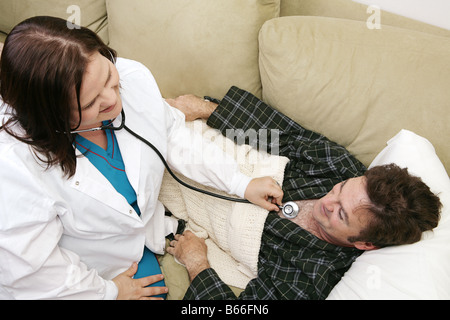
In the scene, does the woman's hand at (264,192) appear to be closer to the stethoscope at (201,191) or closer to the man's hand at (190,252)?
the stethoscope at (201,191)

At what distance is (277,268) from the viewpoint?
118 cm

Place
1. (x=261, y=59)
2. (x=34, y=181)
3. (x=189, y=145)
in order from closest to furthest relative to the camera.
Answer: (x=34, y=181)
(x=189, y=145)
(x=261, y=59)

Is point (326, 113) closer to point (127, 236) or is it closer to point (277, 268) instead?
point (277, 268)

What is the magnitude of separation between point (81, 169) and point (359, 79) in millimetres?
977

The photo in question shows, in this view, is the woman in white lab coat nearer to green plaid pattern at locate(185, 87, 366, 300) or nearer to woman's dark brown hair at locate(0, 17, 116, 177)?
woman's dark brown hair at locate(0, 17, 116, 177)

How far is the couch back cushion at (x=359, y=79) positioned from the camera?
48.3 inches

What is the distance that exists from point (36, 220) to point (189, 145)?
1.79ft

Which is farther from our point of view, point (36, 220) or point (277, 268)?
point (277, 268)

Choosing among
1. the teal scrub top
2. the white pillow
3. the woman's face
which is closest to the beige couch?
the white pillow

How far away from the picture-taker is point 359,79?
4.20 feet

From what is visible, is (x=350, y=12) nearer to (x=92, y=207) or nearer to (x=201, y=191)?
(x=201, y=191)

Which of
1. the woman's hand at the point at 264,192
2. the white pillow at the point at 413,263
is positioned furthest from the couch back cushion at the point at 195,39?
the white pillow at the point at 413,263

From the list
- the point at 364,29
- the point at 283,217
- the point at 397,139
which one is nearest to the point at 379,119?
the point at 397,139

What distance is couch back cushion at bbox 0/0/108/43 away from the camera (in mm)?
1577
